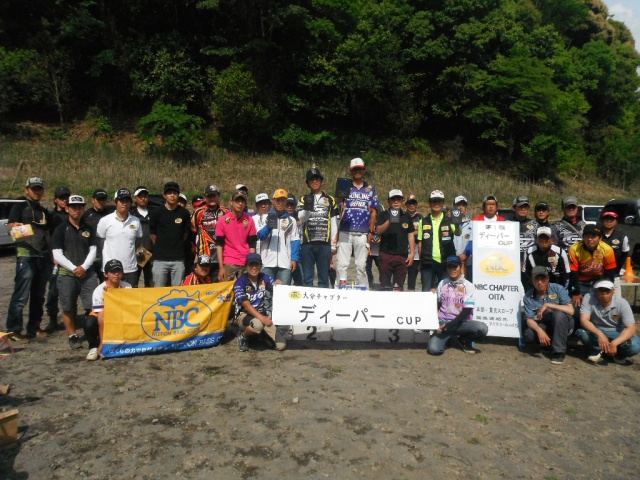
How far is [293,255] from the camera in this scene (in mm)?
7730

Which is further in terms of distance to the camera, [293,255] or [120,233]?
[293,255]

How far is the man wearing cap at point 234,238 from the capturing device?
24.4 feet

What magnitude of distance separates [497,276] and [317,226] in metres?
2.79

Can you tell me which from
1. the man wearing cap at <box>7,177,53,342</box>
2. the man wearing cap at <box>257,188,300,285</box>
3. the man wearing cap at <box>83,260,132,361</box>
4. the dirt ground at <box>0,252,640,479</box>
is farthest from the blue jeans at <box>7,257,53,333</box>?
the man wearing cap at <box>257,188,300,285</box>

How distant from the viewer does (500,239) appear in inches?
301

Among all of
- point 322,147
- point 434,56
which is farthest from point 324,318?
point 434,56

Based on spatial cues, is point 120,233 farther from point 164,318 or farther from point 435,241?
point 435,241

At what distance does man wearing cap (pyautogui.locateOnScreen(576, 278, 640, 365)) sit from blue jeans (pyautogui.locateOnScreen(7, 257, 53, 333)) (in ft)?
24.7

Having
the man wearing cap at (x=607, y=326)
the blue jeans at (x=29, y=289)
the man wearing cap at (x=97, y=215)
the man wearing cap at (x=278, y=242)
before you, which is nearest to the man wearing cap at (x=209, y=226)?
the man wearing cap at (x=278, y=242)

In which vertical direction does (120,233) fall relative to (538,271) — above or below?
above

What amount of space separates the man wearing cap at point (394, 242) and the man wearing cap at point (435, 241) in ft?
0.95

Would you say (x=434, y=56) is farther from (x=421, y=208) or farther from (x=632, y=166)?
(x=632, y=166)

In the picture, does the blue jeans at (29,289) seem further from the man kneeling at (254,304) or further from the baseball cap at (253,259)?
the baseball cap at (253,259)

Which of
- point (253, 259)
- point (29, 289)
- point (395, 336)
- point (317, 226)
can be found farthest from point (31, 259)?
point (395, 336)
